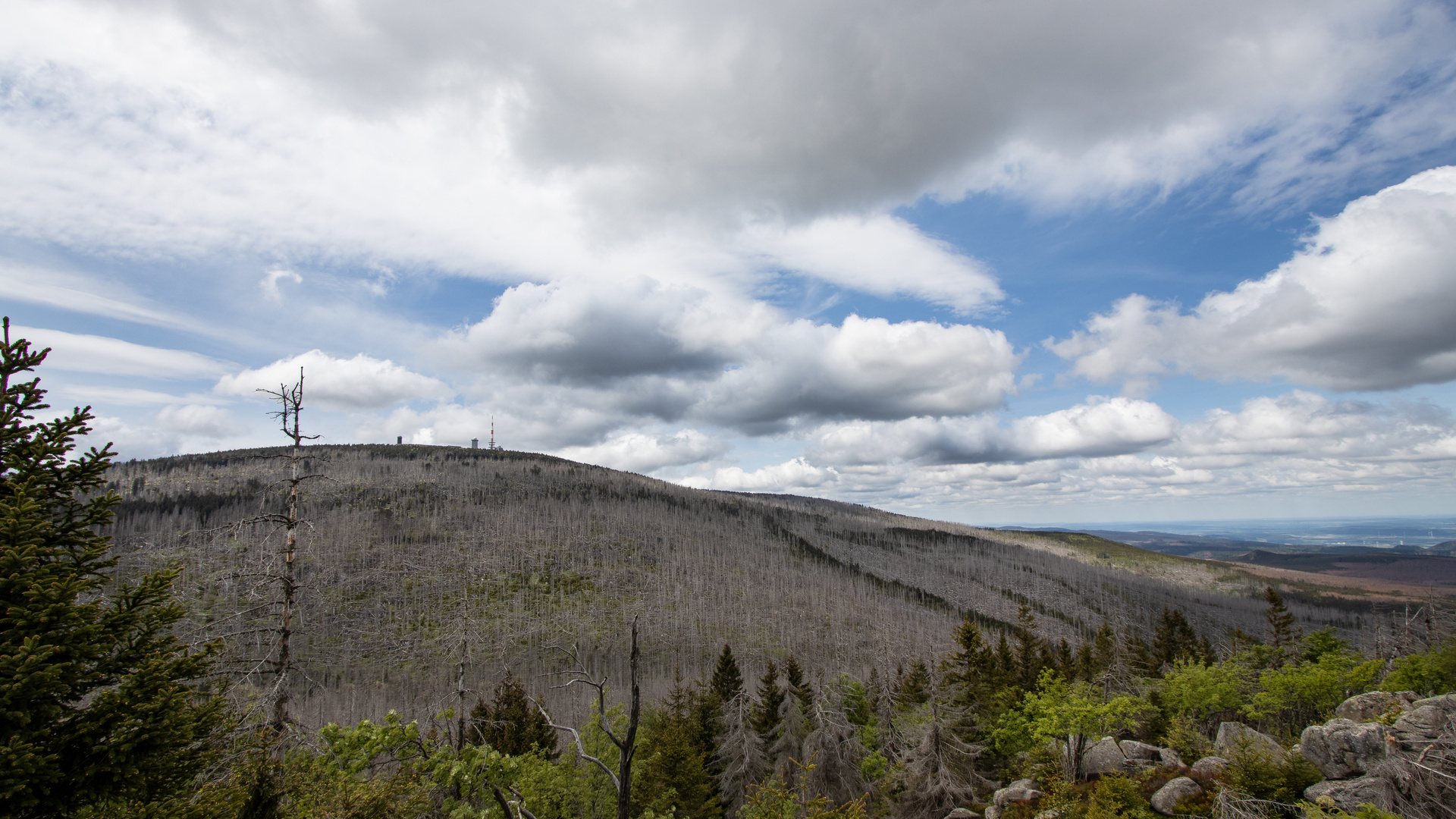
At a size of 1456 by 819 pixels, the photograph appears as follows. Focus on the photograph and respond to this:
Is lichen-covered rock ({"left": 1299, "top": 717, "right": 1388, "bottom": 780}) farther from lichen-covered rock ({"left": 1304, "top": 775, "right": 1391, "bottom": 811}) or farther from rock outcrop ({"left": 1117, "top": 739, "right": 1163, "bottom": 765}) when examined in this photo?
rock outcrop ({"left": 1117, "top": 739, "right": 1163, "bottom": 765})

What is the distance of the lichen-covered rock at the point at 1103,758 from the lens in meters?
32.2

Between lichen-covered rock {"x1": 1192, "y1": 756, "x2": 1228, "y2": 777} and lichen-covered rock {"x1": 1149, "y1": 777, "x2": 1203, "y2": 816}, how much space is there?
80 centimetres

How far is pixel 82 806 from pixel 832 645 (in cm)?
19596

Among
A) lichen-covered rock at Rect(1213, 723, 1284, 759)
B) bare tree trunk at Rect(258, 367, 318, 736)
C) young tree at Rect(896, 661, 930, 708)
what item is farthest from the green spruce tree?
bare tree trunk at Rect(258, 367, 318, 736)

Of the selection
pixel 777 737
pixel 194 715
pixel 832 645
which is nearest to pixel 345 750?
pixel 194 715

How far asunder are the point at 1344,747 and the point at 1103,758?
49.0 feet

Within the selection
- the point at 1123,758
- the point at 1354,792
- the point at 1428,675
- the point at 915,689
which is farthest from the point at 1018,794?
the point at 915,689

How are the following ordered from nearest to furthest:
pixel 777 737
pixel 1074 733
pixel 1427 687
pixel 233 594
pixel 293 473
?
pixel 233 594 → pixel 293 473 → pixel 1427 687 → pixel 1074 733 → pixel 777 737

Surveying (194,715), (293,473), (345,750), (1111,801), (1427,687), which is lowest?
(1111,801)

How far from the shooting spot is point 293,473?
17719 mm

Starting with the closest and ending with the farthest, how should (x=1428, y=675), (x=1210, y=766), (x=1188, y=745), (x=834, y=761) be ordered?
(x=1210, y=766)
(x=1428, y=675)
(x=1188, y=745)
(x=834, y=761)

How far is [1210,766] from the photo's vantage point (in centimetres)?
2517

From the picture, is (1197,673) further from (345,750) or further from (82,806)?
(82,806)

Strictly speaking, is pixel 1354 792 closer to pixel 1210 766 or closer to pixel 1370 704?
pixel 1210 766
